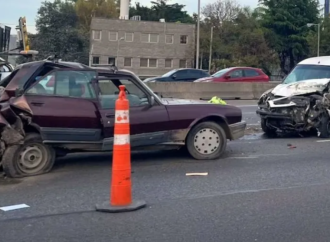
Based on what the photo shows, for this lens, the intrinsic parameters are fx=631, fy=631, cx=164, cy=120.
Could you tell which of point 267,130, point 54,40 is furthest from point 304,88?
point 54,40

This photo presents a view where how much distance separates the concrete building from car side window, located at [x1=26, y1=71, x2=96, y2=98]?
58.3m

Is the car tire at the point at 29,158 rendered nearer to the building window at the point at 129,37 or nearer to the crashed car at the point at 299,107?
the crashed car at the point at 299,107

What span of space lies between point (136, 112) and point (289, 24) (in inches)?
2390

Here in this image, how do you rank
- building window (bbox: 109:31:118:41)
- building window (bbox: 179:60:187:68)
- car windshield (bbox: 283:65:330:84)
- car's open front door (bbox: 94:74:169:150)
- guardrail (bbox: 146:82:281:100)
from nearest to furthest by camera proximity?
car's open front door (bbox: 94:74:169:150), car windshield (bbox: 283:65:330:84), guardrail (bbox: 146:82:281:100), building window (bbox: 109:31:118:41), building window (bbox: 179:60:187:68)

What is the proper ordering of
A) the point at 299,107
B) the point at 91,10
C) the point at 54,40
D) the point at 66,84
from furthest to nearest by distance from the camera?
1. the point at 91,10
2. the point at 54,40
3. the point at 299,107
4. the point at 66,84

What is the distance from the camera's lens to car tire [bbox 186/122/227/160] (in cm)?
987

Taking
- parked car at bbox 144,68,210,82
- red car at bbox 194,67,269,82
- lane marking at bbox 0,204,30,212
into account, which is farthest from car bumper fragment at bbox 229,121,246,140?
parked car at bbox 144,68,210,82

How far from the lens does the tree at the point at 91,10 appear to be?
8306cm

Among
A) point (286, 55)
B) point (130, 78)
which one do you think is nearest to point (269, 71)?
point (286, 55)

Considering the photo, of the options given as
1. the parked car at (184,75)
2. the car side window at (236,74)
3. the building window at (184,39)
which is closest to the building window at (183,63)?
the building window at (184,39)

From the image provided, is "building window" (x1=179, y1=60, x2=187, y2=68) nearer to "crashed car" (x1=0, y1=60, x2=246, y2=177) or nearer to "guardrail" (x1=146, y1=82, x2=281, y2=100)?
"guardrail" (x1=146, y1=82, x2=281, y2=100)

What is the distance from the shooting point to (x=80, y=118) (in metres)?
8.98

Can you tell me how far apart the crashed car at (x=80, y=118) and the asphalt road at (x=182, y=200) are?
321mm

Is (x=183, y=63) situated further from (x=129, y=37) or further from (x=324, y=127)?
(x=324, y=127)
